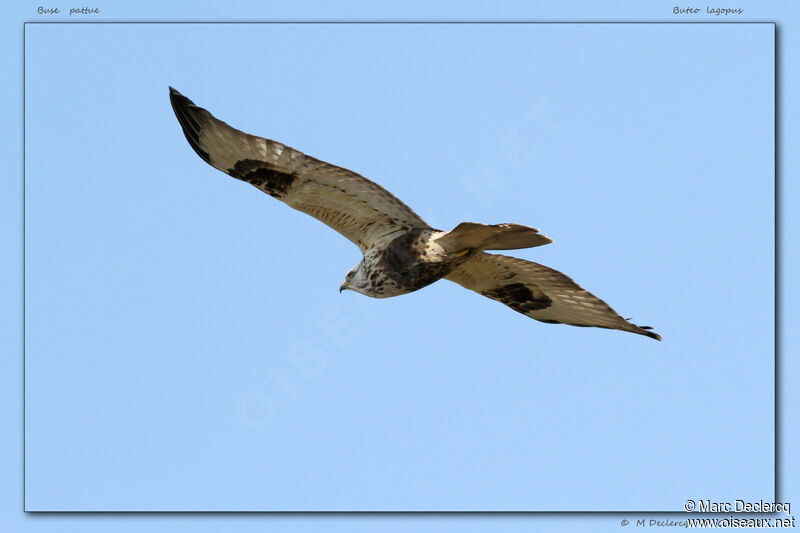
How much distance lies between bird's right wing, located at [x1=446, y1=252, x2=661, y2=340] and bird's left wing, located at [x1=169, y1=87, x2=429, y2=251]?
2.81 ft

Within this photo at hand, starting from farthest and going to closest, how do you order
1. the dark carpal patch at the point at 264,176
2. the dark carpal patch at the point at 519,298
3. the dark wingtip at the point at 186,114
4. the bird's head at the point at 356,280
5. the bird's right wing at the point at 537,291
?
the dark carpal patch at the point at 519,298
the bird's right wing at the point at 537,291
the bird's head at the point at 356,280
the dark carpal patch at the point at 264,176
the dark wingtip at the point at 186,114

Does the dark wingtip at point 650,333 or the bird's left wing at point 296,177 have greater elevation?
the bird's left wing at point 296,177

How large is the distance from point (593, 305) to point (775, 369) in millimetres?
1575

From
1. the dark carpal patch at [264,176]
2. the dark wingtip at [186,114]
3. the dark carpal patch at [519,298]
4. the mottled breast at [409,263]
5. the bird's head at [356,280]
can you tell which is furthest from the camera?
the dark carpal patch at [519,298]

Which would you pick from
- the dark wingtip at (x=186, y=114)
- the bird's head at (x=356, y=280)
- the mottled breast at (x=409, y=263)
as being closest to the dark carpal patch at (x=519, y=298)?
the mottled breast at (x=409, y=263)

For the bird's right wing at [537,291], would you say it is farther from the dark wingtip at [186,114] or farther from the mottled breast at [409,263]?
the dark wingtip at [186,114]

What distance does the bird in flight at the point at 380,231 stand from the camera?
28.0ft

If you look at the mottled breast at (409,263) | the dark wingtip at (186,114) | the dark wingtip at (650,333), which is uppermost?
the dark wingtip at (186,114)

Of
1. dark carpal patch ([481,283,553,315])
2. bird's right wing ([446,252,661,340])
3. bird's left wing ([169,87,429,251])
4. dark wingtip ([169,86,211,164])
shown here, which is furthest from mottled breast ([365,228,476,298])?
dark wingtip ([169,86,211,164])

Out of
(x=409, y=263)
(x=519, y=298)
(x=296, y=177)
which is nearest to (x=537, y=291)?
(x=519, y=298)

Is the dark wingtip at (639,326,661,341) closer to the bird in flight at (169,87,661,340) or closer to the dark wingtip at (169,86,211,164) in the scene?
the bird in flight at (169,87,661,340)

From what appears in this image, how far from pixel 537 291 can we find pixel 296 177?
2453 mm

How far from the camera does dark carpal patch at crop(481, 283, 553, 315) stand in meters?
9.78

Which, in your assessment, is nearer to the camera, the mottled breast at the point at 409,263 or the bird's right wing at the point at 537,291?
the mottled breast at the point at 409,263
